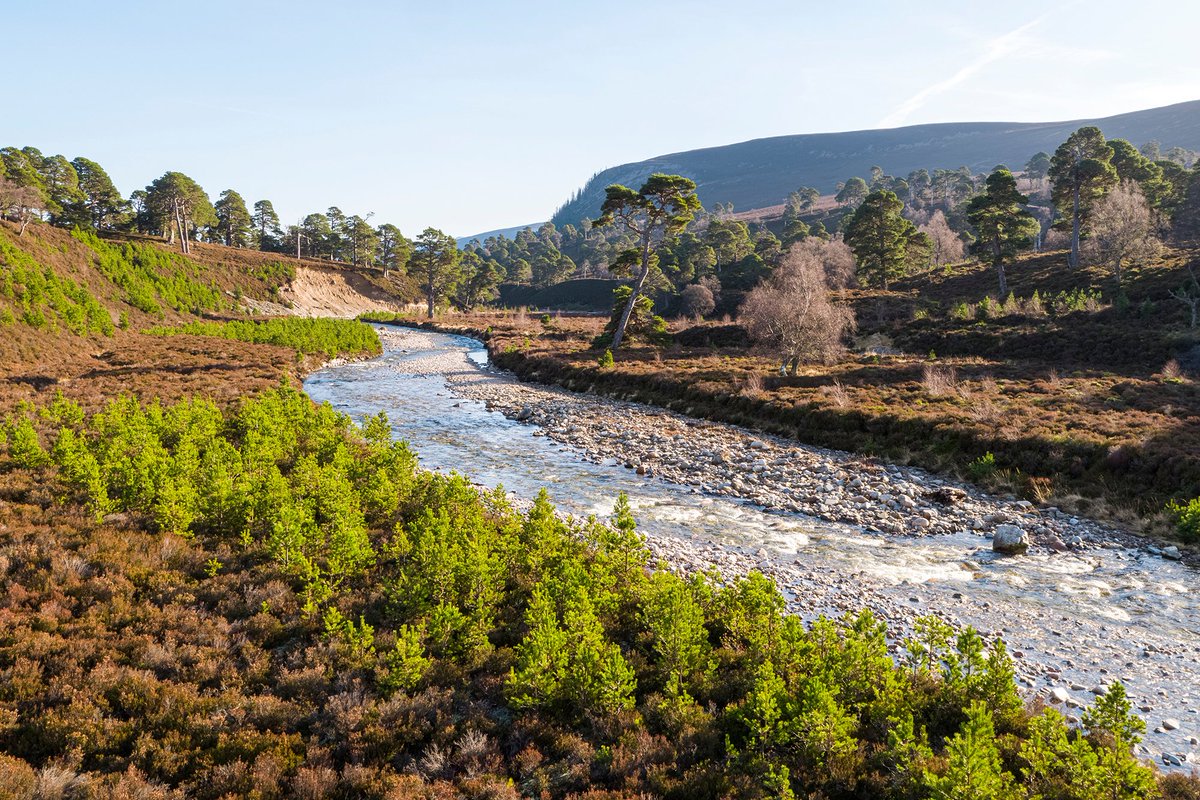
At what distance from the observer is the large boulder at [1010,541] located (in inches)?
476

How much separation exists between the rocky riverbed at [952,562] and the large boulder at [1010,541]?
1.3 inches

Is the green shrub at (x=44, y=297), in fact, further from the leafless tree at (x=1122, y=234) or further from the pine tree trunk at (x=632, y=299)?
the leafless tree at (x=1122, y=234)

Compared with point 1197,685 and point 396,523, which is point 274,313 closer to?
point 396,523

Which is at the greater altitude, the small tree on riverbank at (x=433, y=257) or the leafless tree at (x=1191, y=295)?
the small tree on riverbank at (x=433, y=257)

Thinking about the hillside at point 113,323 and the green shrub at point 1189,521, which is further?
the hillside at point 113,323

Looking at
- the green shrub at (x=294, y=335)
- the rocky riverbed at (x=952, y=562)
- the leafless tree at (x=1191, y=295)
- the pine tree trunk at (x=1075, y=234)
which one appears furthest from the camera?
the pine tree trunk at (x=1075, y=234)

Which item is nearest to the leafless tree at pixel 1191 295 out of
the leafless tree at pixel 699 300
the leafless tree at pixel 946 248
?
the leafless tree at pixel 946 248

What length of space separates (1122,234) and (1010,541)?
166ft

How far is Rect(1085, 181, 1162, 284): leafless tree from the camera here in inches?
1781

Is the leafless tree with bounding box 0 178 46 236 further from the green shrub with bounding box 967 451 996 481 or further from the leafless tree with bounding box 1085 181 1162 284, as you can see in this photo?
the leafless tree with bounding box 1085 181 1162 284

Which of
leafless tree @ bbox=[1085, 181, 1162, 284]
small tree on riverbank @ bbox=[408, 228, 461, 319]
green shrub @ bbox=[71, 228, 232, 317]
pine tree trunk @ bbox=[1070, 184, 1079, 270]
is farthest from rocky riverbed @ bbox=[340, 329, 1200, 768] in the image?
small tree on riverbank @ bbox=[408, 228, 461, 319]

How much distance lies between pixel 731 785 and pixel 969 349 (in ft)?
138

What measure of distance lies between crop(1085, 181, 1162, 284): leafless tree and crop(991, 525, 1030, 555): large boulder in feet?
157

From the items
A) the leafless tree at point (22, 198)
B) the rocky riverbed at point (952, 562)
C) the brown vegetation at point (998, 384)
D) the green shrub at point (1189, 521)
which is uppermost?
the leafless tree at point (22, 198)
